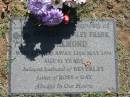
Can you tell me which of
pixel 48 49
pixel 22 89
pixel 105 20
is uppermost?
pixel 105 20

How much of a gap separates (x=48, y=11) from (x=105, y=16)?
0.77m

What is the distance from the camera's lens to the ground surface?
497cm

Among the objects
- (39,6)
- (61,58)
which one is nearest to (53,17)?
(39,6)

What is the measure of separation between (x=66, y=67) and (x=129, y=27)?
0.98 meters

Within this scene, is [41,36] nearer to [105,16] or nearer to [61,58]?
[61,58]

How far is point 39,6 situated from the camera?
16.0 ft

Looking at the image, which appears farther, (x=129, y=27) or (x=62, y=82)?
(x=129, y=27)

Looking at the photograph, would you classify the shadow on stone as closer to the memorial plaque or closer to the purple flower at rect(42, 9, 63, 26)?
the memorial plaque

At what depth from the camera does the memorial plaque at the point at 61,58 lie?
16.0 ft

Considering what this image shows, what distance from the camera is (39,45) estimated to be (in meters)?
4.97

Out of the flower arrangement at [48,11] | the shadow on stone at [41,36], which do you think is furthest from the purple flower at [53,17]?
the shadow on stone at [41,36]

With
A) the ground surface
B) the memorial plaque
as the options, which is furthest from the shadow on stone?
the ground surface

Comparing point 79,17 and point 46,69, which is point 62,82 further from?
point 79,17

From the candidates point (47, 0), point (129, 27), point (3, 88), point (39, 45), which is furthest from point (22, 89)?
point (129, 27)
